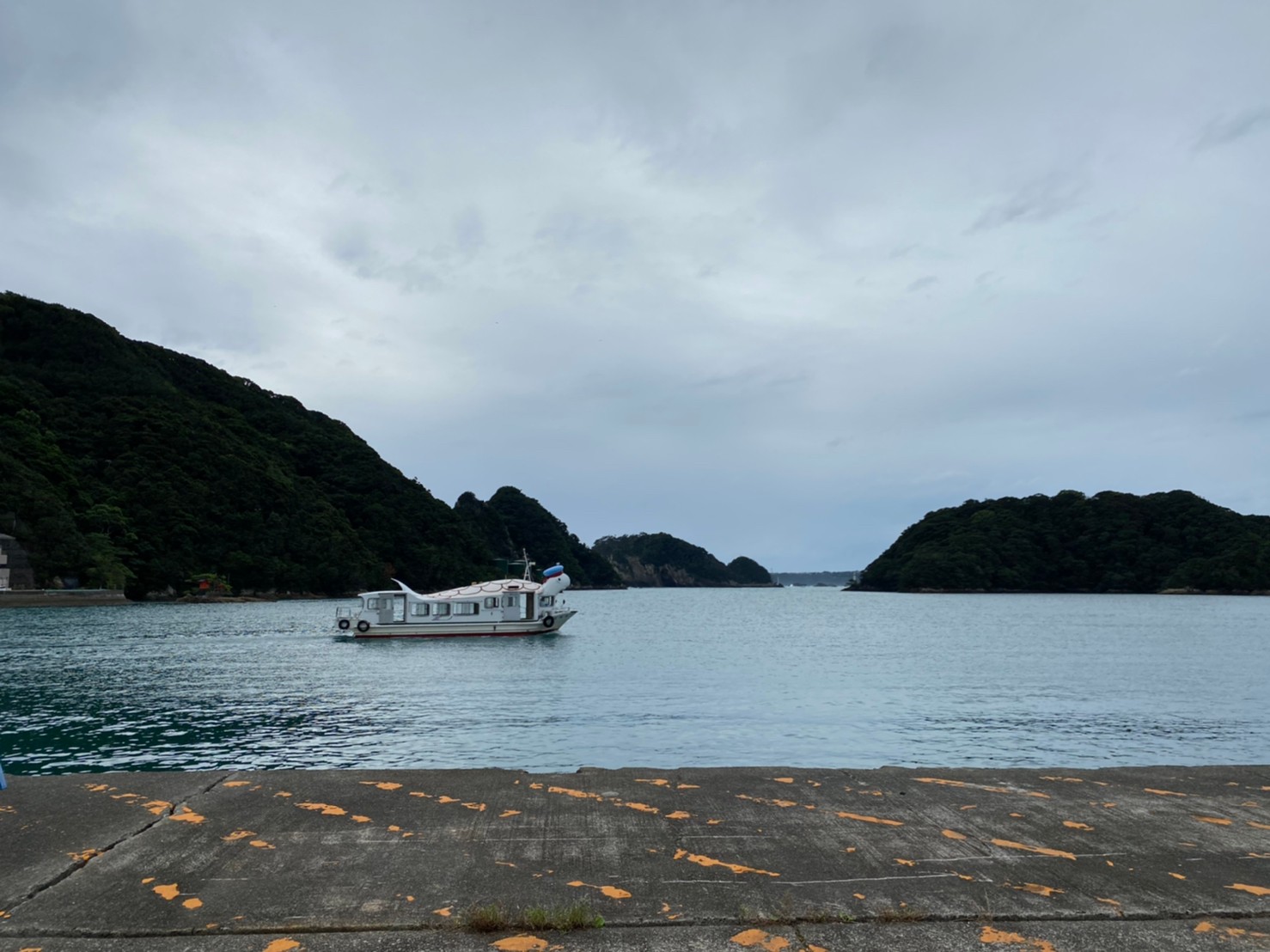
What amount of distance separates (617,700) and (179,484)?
115m

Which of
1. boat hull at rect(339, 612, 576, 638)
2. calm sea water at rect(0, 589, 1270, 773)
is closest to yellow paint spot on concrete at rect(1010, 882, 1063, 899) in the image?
calm sea water at rect(0, 589, 1270, 773)

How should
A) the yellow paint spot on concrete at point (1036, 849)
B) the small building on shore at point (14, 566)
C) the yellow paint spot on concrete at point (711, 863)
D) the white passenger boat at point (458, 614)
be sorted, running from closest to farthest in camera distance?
the yellow paint spot on concrete at point (711, 863) → the yellow paint spot on concrete at point (1036, 849) → the white passenger boat at point (458, 614) → the small building on shore at point (14, 566)

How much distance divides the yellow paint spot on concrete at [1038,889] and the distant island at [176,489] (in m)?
115

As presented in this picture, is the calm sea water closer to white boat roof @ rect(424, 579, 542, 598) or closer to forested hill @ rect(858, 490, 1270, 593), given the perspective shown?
white boat roof @ rect(424, 579, 542, 598)

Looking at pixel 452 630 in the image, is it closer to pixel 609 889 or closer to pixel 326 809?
pixel 326 809

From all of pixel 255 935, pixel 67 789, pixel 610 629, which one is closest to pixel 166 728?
pixel 67 789

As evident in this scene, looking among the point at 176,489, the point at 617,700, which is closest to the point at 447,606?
the point at 617,700

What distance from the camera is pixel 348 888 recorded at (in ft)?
16.8

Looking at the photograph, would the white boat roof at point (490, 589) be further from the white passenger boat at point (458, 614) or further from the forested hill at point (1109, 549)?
the forested hill at point (1109, 549)

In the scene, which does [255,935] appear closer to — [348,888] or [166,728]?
[348,888]

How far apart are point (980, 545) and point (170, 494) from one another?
535 feet

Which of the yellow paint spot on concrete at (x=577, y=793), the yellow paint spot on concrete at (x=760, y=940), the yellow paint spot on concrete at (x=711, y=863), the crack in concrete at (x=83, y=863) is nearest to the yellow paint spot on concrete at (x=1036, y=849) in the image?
the yellow paint spot on concrete at (x=711, y=863)

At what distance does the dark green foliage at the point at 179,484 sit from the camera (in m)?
108

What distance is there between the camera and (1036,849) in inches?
233
